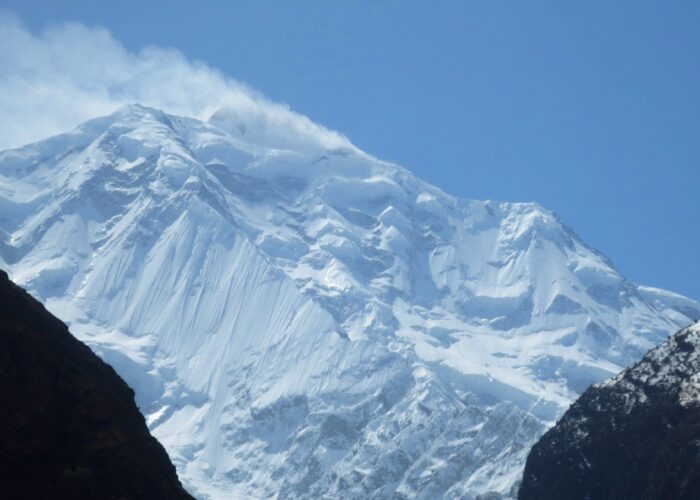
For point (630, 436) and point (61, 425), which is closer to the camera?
point (61, 425)

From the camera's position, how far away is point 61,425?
84.6 m

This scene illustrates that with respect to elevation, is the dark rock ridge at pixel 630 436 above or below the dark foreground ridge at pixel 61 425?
above

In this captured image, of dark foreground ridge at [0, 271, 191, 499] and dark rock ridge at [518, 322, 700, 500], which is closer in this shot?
dark foreground ridge at [0, 271, 191, 499]

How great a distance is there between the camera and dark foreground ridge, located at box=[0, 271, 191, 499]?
265 feet

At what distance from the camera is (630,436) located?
138250 mm

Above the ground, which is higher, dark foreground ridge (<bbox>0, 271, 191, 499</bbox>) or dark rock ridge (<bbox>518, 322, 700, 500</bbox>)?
dark rock ridge (<bbox>518, 322, 700, 500</bbox>)

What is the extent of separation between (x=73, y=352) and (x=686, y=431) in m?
53.9

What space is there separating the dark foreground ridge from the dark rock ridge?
49146 mm

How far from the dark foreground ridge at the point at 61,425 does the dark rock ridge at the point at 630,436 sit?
1935 inches

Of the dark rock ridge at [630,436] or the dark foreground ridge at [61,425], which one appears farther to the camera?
the dark rock ridge at [630,436]

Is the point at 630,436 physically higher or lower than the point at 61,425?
higher

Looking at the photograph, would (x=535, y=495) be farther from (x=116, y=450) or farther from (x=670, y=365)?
(x=116, y=450)

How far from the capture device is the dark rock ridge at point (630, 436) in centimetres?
12775

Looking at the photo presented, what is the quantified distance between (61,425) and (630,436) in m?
65.3
